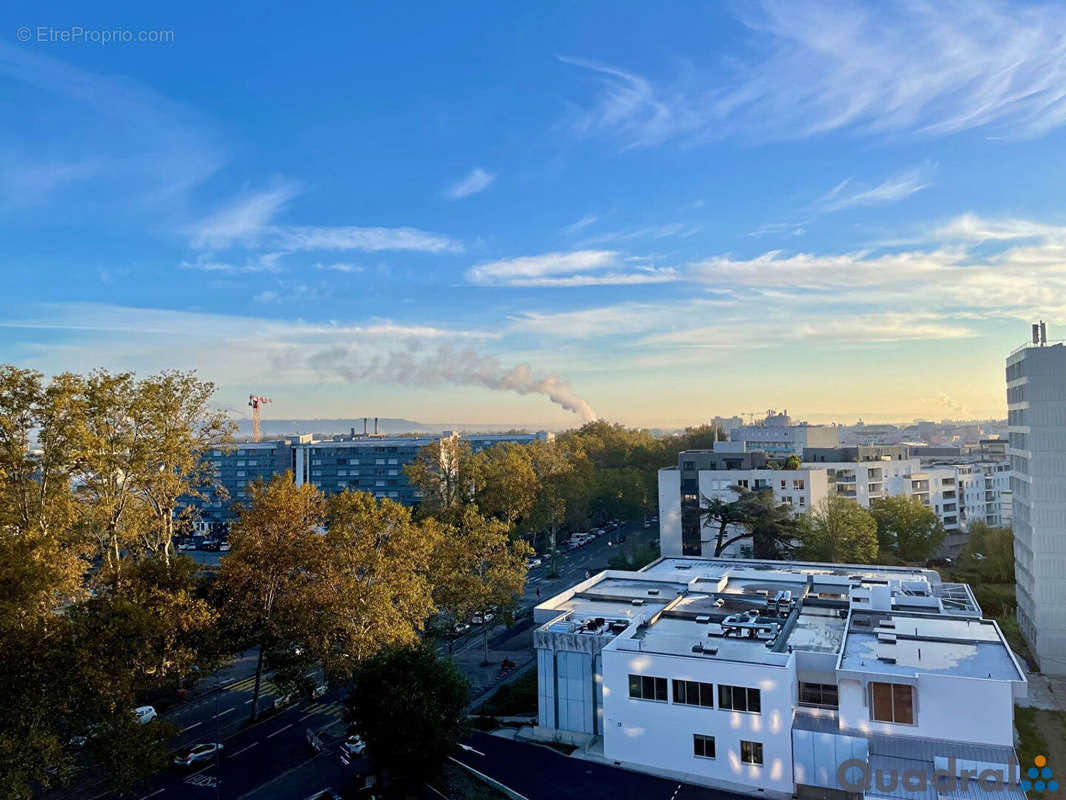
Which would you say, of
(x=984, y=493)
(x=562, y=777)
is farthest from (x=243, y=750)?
(x=984, y=493)

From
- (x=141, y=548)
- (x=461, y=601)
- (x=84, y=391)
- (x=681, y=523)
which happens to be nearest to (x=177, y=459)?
(x=84, y=391)

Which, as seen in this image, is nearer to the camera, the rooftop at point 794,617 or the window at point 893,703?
the window at point 893,703

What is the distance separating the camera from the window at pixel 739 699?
2034 cm

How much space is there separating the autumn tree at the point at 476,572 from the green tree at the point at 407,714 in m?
11.4

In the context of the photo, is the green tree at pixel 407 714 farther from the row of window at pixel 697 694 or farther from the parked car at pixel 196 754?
the parked car at pixel 196 754

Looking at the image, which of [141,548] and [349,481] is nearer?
[141,548]

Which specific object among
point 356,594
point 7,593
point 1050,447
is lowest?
point 356,594

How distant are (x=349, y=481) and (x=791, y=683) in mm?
69376

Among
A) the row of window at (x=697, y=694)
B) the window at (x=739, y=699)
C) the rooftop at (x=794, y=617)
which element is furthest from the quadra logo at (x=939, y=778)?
the row of window at (x=697, y=694)

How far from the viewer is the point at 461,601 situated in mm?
32844

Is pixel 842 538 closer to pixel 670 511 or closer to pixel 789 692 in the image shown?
pixel 670 511

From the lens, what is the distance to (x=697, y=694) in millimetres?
21094

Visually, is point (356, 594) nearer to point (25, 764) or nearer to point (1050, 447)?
point (25, 764)

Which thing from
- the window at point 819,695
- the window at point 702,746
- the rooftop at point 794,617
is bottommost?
the window at point 702,746
